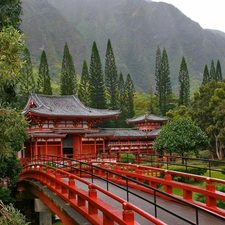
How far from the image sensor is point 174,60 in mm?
127562

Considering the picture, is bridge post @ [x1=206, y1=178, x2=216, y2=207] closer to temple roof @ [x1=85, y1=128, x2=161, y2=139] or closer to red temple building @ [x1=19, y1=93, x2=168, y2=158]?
red temple building @ [x1=19, y1=93, x2=168, y2=158]

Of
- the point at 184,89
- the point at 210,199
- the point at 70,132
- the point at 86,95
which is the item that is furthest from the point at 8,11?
the point at 184,89

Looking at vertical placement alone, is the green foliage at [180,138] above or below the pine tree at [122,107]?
below

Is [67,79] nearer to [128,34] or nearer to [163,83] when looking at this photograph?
[163,83]

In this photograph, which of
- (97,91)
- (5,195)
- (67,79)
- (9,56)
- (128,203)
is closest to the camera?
(128,203)

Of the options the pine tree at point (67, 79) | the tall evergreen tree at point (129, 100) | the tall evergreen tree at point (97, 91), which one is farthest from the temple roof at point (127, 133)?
the pine tree at point (67, 79)

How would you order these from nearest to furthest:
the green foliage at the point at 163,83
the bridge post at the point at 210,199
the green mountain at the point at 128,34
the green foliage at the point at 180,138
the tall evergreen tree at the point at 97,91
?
the bridge post at the point at 210,199, the green foliage at the point at 180,138, the tall evergreen tree at the point at 97,91, the green foliage at the point at 163,83, the green mountain at the point at 128,34

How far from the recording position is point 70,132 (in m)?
28.9

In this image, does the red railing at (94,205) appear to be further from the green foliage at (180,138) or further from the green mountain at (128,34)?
the green mountain at (128,34)

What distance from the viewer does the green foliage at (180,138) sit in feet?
74.4

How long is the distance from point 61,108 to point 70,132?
3.14 m

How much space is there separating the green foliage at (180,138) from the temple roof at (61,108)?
841cm

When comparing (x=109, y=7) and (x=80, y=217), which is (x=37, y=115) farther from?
(x=109, y=7)

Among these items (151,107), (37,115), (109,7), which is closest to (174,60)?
(109,7)
